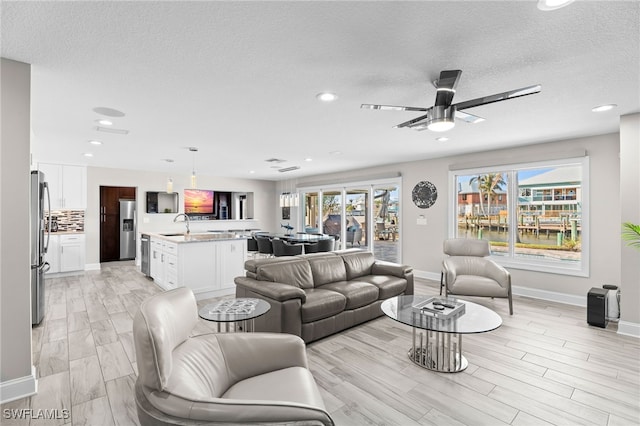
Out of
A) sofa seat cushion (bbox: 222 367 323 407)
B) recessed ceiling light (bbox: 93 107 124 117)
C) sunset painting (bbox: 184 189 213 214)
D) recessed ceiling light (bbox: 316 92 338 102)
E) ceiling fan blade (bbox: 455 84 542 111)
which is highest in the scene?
recessed ceiling light (bbox: 316 92 338 102)

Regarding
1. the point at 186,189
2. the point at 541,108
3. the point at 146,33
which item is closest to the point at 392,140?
the point at 541,108

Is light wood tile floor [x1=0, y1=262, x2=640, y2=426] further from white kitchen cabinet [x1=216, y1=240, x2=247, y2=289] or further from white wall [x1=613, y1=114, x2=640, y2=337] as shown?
white kitchen cabinet [x1=216, y1=240, x2=247, y2=289]

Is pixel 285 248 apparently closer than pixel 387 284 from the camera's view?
No

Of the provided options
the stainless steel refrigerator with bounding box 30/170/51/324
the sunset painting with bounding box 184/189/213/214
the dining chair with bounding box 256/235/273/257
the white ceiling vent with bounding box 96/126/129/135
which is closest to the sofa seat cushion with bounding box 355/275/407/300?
the dining chair with bounding box 256/235/273/257

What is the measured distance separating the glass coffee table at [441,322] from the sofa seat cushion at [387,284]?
2.88ft

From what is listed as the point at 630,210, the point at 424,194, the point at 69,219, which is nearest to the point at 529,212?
the point at 630,210

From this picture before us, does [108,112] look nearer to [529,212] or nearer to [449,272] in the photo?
[449,272]

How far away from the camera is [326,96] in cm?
290

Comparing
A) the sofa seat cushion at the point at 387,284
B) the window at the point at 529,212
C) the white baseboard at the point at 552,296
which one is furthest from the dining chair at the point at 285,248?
the white baseboard at the point at 552,296

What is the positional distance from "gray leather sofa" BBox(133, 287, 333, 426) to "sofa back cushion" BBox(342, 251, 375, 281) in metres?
2.58

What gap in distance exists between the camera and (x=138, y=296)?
4.98 metres

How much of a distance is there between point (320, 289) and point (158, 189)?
621cm

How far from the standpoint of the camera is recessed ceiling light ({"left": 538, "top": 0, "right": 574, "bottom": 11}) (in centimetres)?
155

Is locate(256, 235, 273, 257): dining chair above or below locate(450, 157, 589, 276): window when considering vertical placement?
below
